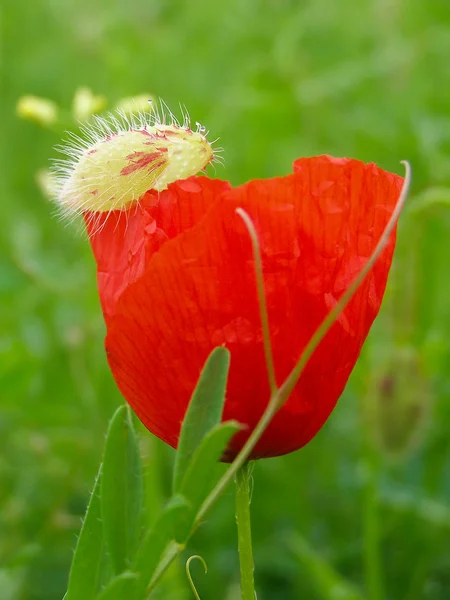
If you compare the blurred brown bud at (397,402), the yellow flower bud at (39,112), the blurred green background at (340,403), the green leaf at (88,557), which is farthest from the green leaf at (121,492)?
the blurred brown bud at (397,402)

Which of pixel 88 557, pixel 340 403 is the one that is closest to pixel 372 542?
pixel 340 403

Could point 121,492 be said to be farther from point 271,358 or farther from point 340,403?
point 340,403

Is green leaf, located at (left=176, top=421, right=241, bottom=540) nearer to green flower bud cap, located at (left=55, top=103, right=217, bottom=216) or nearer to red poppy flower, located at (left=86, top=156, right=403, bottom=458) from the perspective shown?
red poppy flower, located at (left=86, top=156, right=403, bottom=458)

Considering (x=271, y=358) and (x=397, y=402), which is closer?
(x=271, y=358)

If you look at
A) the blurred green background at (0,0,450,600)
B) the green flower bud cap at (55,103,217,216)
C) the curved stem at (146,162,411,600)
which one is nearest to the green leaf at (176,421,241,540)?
the curved stem at (146,162,411,600)

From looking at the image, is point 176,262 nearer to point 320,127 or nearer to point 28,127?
point 320,127

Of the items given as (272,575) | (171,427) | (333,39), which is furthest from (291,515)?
(333,39)
